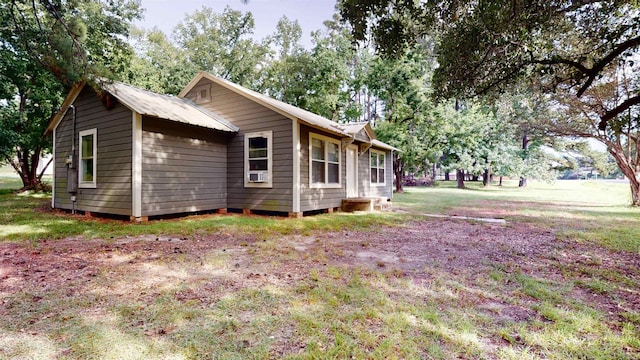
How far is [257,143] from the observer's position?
9.31m

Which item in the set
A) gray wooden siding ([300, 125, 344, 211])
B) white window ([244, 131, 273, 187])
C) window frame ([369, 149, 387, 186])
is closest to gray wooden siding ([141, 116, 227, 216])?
white window ([244, 131, 273, 187])

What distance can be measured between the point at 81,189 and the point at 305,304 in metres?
8.75

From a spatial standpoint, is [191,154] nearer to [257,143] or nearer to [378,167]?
[257,143]

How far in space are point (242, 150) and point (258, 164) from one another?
0.73 meters

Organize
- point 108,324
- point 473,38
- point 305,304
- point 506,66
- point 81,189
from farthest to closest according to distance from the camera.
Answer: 1. point 81,189
2. point 506,66
3. point 473,38
4. point 305,304
5. point 108,324

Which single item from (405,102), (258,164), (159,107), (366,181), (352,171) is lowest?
(366,181)

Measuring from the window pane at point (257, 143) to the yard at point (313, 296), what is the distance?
149 inches

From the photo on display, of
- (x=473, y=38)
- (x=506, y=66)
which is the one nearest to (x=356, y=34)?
(x=473, y=38)

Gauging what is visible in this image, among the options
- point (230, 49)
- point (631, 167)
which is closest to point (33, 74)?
point (230, 49)

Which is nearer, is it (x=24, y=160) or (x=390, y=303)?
(x=390, y=303)

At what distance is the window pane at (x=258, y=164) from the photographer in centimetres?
913

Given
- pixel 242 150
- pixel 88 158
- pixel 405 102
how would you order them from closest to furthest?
pixel 88 158 → pixel 242 150 → pixel 405 102

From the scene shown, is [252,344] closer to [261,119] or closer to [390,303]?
[390,303]

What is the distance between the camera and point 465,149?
2473 cm
